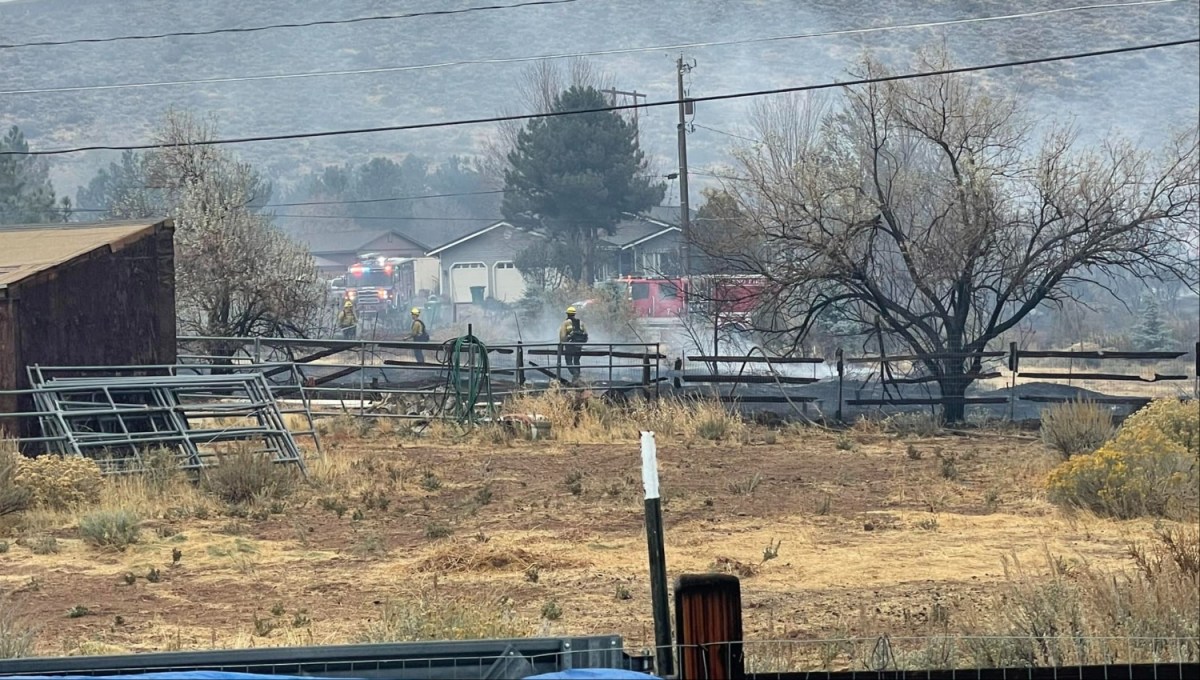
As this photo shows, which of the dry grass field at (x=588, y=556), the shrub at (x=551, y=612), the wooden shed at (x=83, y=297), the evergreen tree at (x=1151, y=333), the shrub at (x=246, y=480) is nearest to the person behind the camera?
the dry grass field at (x=588, y=556)

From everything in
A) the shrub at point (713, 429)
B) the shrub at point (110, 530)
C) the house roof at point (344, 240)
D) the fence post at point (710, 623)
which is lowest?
the shrub at point (713, 429)

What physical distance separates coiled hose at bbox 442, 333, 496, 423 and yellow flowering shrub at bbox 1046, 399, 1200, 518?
12258 millimetres

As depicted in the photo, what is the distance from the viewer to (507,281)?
89.0 metres

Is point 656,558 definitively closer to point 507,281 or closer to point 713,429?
point 713,429

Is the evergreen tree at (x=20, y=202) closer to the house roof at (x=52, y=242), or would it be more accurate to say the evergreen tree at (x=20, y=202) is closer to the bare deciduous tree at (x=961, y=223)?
the house roof at (x=52, y=242)

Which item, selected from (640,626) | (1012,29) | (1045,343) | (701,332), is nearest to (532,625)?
(640,626)

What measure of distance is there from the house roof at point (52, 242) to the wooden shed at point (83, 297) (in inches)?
0.5

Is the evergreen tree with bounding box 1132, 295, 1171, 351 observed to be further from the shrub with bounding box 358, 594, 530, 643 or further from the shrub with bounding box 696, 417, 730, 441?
the shrub with bounding box 358, 594, 530, 643

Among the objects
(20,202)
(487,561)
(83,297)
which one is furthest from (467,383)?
(20,202)

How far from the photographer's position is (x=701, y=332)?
2051 inches

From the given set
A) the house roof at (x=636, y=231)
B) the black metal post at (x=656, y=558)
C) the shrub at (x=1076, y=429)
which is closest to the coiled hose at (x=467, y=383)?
the shrub at (x=1076, y=429)

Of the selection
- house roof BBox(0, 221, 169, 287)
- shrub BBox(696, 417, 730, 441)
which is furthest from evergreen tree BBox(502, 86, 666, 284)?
house roof BBox(0, 221, 169, 287)

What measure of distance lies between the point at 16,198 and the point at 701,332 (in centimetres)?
3732

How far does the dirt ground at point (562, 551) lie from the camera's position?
9.73 metres
